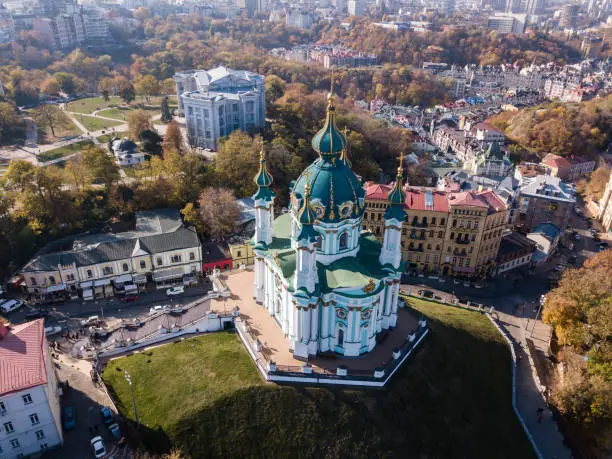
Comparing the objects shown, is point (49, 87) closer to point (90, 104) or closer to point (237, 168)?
point (90, 104)

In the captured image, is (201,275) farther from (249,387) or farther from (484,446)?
(484,446)

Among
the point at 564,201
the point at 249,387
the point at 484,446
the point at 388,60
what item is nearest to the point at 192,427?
the point at 249,387

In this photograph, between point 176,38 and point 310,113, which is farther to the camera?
point 176,38

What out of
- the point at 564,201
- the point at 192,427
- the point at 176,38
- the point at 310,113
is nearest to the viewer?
the point at 192,427

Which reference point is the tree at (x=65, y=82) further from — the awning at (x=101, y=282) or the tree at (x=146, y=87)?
the awning at (x=101, y=282)

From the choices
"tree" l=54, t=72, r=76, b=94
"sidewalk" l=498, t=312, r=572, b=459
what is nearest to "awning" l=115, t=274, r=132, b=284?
"sidewalk" l=498, t=312, r=572, b=459

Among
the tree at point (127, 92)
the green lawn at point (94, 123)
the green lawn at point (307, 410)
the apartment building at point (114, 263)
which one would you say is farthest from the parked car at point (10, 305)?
the tree at point (127, 92)

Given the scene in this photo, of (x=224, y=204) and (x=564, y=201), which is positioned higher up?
(x=224, y=204)
